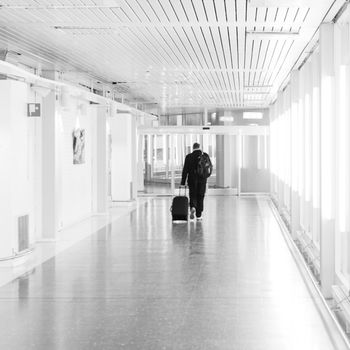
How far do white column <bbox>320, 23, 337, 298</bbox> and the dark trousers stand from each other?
6744 millimetres

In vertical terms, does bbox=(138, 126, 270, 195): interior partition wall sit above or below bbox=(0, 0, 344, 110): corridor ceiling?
below

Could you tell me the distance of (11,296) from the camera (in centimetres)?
622

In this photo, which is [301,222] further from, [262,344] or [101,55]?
[262,344]

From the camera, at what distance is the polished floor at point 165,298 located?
4.73 m

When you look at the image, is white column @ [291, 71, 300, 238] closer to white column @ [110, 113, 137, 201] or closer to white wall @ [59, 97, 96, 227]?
white wall @ [59, 97, 96, 227]

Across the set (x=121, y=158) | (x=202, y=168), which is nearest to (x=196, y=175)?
(x=202, y=168)

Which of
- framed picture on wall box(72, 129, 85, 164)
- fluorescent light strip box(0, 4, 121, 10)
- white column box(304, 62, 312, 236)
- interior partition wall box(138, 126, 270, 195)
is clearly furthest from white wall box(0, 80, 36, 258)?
interior partition wall box(138, 126, 270, 195)

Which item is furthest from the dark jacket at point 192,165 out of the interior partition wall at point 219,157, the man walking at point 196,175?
the interior partition wall at point 219,157

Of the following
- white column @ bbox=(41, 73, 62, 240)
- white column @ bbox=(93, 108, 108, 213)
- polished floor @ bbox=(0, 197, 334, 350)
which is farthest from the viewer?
white column @ bbox=(93, 108, 108, 213)

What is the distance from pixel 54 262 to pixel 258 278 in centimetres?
289

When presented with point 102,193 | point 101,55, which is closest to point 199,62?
point 101,55

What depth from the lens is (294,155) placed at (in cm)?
1154

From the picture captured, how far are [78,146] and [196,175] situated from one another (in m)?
2.59

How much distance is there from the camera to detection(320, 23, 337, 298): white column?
604cm
